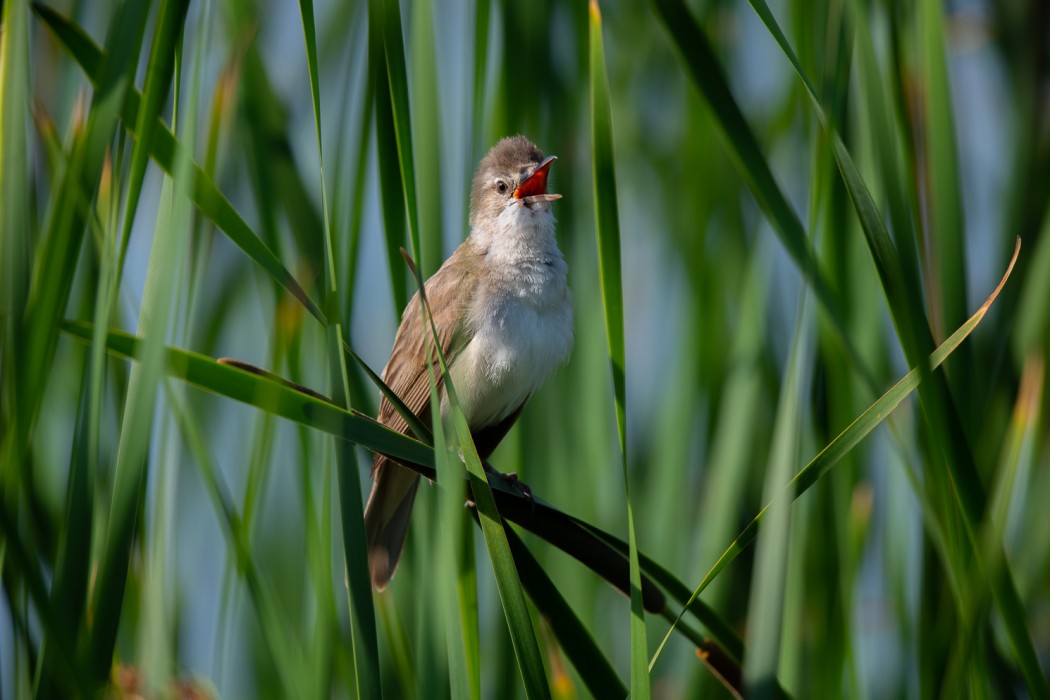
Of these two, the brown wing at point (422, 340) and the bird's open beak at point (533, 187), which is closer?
the brown wing at point (422, 340)

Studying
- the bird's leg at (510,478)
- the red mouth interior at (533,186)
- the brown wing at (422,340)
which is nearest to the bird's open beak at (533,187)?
the red mouth interior at (533,186)

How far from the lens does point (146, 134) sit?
54.2 inches

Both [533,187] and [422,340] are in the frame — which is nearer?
[422,340]

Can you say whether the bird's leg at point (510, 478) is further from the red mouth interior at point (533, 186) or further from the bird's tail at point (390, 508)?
the red mouth interior at point (533, 186)

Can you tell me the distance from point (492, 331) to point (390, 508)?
54 cm

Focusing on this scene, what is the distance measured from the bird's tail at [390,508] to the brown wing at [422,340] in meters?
0.08

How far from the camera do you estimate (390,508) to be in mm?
2842

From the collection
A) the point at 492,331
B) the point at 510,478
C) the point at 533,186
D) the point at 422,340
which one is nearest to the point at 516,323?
the point at 492,331

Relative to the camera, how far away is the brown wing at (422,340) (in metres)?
2.82

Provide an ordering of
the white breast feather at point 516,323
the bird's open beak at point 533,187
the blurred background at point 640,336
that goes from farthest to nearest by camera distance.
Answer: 1. the bird's open beak at point 533,187
2. the white breast feather at point 516,323
3. the blurred background at point 640,336

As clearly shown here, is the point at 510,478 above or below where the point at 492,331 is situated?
below

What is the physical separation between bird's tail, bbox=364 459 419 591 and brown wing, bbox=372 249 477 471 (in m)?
0.08

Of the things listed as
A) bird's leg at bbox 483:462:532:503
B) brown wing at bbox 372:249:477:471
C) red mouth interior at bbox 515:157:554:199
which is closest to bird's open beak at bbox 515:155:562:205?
red mouth interior at bbox 515:157:554:199

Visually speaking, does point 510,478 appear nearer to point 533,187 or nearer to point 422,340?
point 422,340
